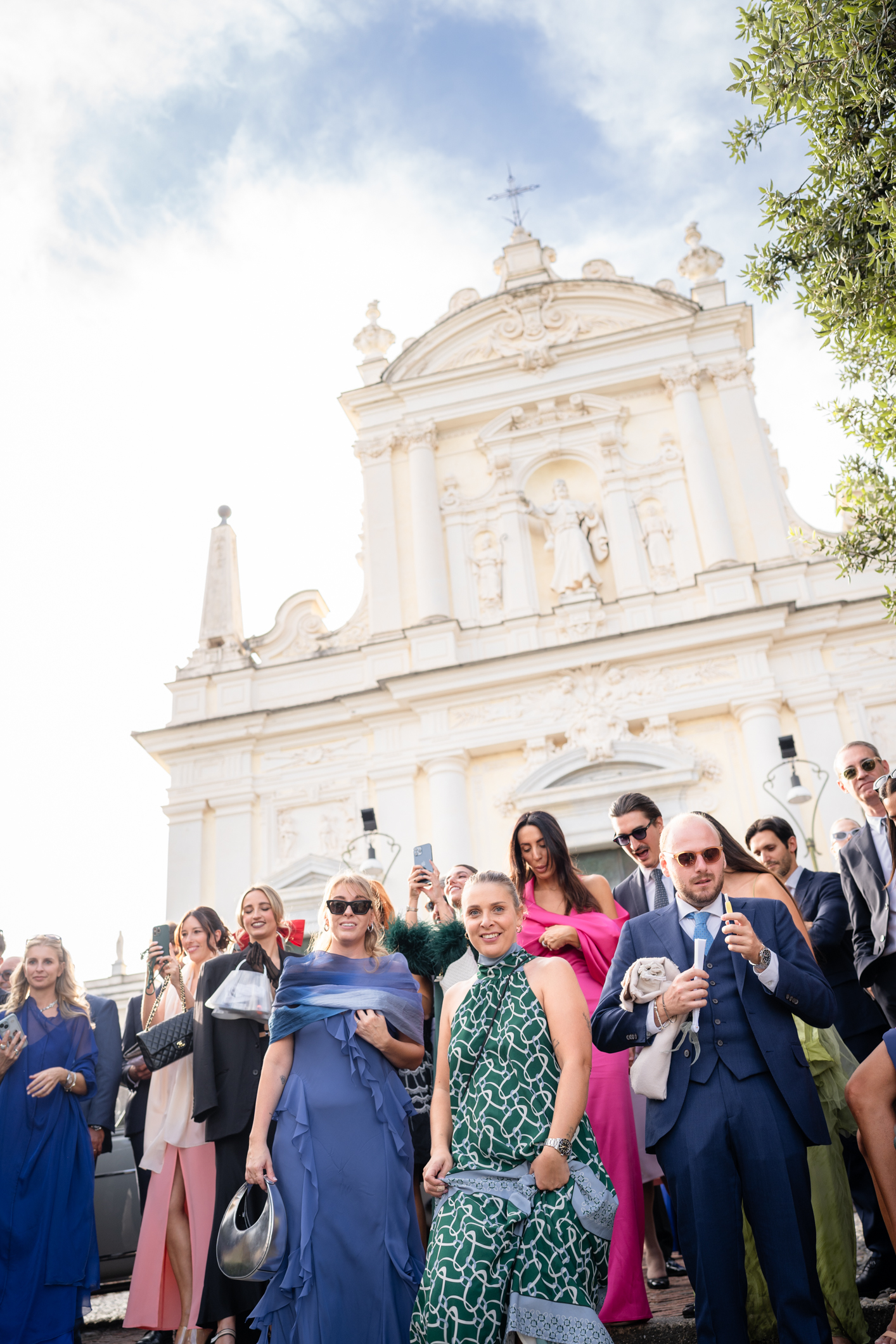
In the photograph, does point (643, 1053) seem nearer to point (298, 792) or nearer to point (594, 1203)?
point (594, 1203)

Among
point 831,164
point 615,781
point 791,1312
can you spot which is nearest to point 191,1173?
point 791,1312

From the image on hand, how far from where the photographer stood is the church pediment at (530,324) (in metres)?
15.9

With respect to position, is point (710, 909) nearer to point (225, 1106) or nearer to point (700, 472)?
point (225, 1106)

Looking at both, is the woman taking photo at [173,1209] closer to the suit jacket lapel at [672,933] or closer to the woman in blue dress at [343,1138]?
the woman in blue dress at [343,1138]

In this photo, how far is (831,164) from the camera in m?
5.85

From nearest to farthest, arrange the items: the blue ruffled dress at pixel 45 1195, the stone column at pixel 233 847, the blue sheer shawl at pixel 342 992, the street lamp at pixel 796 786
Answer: the blue sheer shawl at pixel 342 992 < the blue ruffled dress at pixel 45 1195 < the street lamp at pixel 796 786 < the stone column at pixel 233 847

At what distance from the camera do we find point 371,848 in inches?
487

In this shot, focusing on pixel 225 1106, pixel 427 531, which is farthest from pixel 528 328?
pixel 225 1106

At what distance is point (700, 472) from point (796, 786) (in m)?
5.41

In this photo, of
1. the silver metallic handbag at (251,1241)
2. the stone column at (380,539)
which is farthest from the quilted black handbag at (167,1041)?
the stone column at (380,539)

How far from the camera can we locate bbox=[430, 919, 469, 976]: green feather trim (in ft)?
14.4

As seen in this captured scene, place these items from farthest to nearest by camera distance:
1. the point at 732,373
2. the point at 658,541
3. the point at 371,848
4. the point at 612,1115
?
the point at 732,373, the point at 658,541, the point at 371,848, the point at 612,1115

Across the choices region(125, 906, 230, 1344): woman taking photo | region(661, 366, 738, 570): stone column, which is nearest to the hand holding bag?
region(125, 906, 230, 1344): woman taking photo

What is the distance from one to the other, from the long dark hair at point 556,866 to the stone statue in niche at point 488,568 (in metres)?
10.3
